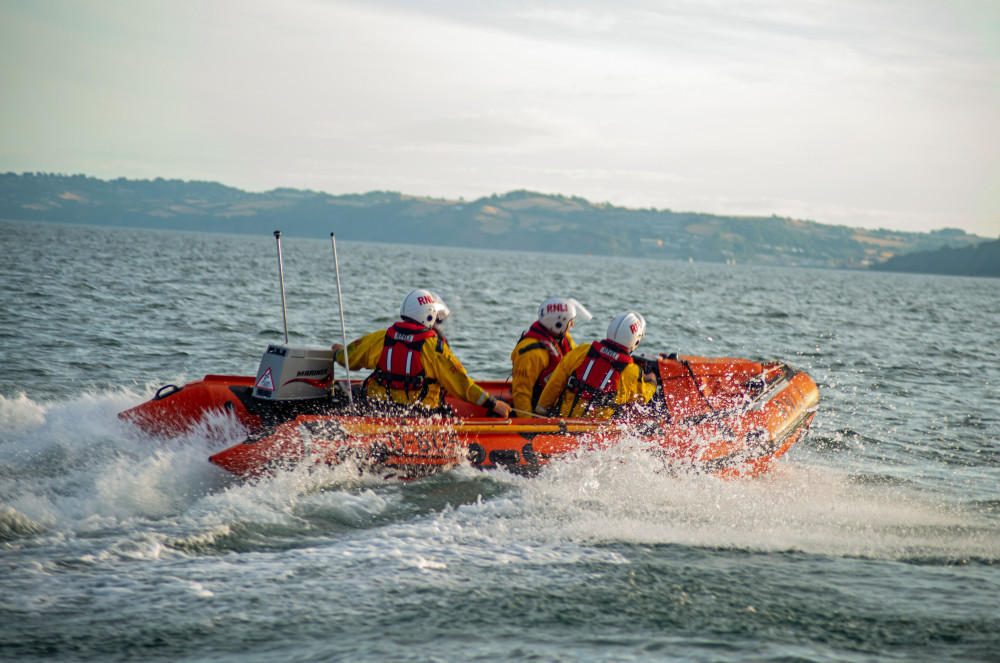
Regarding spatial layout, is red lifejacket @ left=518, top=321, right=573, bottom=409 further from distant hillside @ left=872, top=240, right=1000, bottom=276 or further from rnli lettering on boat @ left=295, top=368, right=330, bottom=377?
distant hillside @ left=872, top=240, right=1000, bottom=276

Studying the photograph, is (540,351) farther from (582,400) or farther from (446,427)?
(446,427)

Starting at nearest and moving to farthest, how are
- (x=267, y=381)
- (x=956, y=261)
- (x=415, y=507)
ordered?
(x=415, y=507)
(x=267, y=381)
(x=956, y=261)

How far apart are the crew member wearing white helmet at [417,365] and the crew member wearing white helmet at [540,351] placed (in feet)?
1.62

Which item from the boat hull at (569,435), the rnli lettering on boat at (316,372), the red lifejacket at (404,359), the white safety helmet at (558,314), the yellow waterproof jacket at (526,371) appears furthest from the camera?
the white safety helmet at (558,314)

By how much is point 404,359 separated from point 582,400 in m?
1.54

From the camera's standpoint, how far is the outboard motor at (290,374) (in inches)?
240

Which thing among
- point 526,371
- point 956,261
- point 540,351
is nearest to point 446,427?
point 526,371

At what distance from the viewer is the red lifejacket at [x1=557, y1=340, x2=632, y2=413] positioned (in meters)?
6.23

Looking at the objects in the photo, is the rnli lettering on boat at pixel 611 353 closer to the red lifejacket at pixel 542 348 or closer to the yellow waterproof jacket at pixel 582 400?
the yellow waterproof jacket at pixel 582 400

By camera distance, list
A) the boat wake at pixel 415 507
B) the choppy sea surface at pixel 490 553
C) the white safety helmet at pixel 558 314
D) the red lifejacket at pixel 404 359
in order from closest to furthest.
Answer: the choppy sea surface at pixel 490 553
the boat wake at pixel 415 507
the red lifejacket at pixel 404 359
the white safety helmet at pixel 558 314

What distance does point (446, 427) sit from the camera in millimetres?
5930

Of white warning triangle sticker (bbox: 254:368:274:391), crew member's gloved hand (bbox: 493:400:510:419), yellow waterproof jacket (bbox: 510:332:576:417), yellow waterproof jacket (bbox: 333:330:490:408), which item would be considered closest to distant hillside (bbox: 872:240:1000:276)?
yellow waterproof jacket (bbox: 510:332:576:417)

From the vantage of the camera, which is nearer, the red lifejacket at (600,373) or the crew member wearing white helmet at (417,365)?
the crew member wearing white helmet at (417,365)

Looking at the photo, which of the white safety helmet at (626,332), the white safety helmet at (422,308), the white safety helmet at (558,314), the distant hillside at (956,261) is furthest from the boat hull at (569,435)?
the distant hillside at (956,261)
